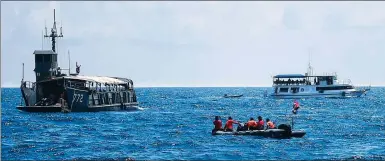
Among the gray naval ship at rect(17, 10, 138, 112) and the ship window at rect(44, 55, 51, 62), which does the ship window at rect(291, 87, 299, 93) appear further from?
the ship window at rect(44, 55, 51, 62)

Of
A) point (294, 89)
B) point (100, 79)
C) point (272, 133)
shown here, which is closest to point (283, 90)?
point (294, 89)

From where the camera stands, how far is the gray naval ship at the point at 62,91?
80938 millimetres

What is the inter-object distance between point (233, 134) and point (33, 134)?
54.0ft

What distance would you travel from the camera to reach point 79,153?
42.8 m

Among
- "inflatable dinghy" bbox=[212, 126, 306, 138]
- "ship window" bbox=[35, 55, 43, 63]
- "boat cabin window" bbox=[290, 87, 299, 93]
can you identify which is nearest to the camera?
"inflatable dinghy" bbox=[212, 126, 306, 138]

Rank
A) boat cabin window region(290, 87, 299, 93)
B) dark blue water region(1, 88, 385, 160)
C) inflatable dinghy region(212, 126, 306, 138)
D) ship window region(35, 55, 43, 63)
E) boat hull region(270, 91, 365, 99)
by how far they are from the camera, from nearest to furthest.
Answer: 1. dark blue water region(1, 88, 385, 160)
2. inflatable dinghy region(212, 126, 306, 138)
3. ship window region(35, 55, 43, 63)
4. boat cabin window region(290, 87, 299, 93)
5. boat hull region(270, 91, 365, 99)

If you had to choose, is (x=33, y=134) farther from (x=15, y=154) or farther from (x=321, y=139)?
(x=321, y=139)

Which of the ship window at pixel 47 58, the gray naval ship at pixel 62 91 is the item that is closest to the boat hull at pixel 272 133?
the gray naval ship at pixel 62 91

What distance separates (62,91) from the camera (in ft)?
277

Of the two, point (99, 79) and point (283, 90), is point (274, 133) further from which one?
point (283, 90)

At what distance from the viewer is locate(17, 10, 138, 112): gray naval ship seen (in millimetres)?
80938

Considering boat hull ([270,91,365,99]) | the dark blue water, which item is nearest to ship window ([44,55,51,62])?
the dark blue water

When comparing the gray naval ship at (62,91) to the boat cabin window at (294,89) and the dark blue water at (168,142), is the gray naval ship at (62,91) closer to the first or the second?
the dark blue water at (168,142)

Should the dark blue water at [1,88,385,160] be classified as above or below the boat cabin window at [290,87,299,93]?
below
